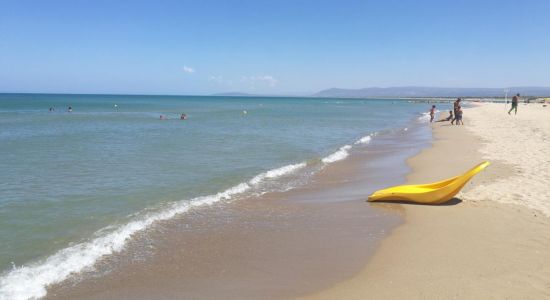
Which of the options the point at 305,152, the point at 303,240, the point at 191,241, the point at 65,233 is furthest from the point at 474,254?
the point at 305,152

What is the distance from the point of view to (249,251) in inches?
257

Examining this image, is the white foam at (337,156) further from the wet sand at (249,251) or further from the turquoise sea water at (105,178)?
the wet sand at (249,251)

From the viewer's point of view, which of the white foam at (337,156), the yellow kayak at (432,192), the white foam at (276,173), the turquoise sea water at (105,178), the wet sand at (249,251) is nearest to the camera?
the wet sand at (249,251)

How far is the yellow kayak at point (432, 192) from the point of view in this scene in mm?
8734

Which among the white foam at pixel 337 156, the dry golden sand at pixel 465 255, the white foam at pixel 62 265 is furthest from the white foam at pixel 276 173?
the dry golden sand at pixel 465 255

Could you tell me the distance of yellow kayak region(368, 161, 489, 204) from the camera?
873 centimetres

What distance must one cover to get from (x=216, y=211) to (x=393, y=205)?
3.78m

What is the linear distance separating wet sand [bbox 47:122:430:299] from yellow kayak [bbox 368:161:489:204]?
0.42 meters

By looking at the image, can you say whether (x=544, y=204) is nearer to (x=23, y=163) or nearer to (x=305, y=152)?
(x=305, y=152)

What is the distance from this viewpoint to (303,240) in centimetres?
702

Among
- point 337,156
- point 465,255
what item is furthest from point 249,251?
point 337,156

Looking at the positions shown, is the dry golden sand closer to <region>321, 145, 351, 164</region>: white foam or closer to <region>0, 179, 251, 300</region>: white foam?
<region>0, 179, 251, 300</region>: white foam

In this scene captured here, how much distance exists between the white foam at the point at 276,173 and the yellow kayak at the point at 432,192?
3.75m

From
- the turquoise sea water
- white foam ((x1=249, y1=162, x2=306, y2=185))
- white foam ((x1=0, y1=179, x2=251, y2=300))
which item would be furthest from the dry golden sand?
white foam ((x1=249, y1=162, x2=306, y2=185))
